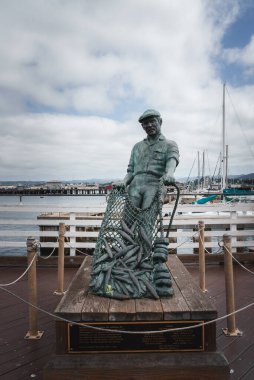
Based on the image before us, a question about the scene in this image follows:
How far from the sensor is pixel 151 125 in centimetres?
368

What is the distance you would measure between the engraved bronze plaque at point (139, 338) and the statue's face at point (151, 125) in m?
2.13

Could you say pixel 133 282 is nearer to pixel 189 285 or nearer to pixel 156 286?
pixel 156 286

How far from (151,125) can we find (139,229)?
123cm

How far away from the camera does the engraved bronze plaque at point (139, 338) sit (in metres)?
2.46

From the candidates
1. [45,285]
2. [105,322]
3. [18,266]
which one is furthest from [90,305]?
[18,266]

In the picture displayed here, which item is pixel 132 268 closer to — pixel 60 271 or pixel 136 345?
pixel 136 345

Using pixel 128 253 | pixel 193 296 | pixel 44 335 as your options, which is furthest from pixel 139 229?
pixel 44 335

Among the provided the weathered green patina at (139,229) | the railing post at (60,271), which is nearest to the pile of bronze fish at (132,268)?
the weathered green patina at (139,229)

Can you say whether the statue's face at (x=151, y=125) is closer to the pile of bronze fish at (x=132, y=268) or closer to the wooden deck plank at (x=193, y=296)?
the pile of bronze fish at (x=132, y=268)

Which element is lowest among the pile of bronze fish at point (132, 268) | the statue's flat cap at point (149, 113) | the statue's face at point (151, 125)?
the pile of bronze fish at point (132, 268)

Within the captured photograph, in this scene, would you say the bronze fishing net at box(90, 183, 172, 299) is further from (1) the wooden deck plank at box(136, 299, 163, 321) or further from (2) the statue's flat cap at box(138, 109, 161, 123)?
(2) the statue's flat cap at box(138, 109, 161, 123)

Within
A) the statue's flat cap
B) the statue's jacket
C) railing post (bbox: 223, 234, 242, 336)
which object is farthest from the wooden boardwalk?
the statue's flat cap

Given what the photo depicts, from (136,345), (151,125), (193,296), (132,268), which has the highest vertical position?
(151,125)

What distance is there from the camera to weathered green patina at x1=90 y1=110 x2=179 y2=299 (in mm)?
2904
